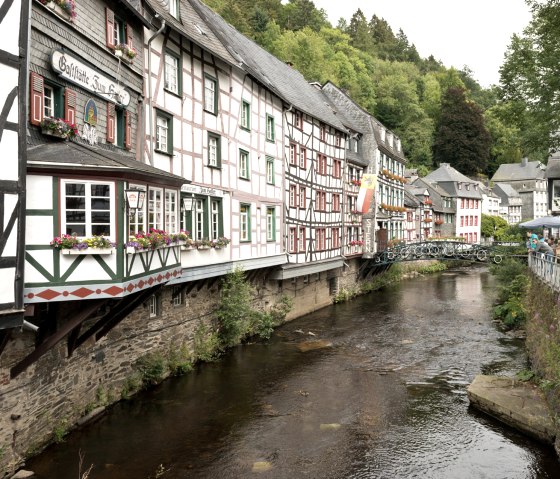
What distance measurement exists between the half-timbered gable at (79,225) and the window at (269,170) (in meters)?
12.2

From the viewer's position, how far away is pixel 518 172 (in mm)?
85875

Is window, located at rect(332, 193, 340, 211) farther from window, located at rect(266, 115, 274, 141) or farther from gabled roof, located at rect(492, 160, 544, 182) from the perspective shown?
gabled roof, located at rect(492, 160, 544, 182)

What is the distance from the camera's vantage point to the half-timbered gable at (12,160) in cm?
846

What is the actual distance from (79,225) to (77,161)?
118 cm

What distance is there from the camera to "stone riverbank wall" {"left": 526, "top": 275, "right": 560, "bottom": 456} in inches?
473

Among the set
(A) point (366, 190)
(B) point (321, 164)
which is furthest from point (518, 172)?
(B) point (321, 164)

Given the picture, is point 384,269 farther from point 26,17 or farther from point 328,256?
point 26,17

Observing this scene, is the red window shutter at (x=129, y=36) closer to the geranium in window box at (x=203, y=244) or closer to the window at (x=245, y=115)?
the geranium in window box at (x=203, y=244)

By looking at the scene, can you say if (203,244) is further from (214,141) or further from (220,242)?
(214,141)

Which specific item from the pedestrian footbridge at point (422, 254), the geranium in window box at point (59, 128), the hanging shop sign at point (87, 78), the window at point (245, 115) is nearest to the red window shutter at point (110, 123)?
the hanging shop sign at point (87, 78)

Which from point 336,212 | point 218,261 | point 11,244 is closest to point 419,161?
point 336,212

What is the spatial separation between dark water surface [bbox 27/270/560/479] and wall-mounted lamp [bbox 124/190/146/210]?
515 centimetres

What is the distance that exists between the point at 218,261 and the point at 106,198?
794 centimetres

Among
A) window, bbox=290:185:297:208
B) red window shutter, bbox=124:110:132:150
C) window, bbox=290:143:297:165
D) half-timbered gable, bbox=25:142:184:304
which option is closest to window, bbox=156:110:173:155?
red window shutter, bbox=124:110:132:150
